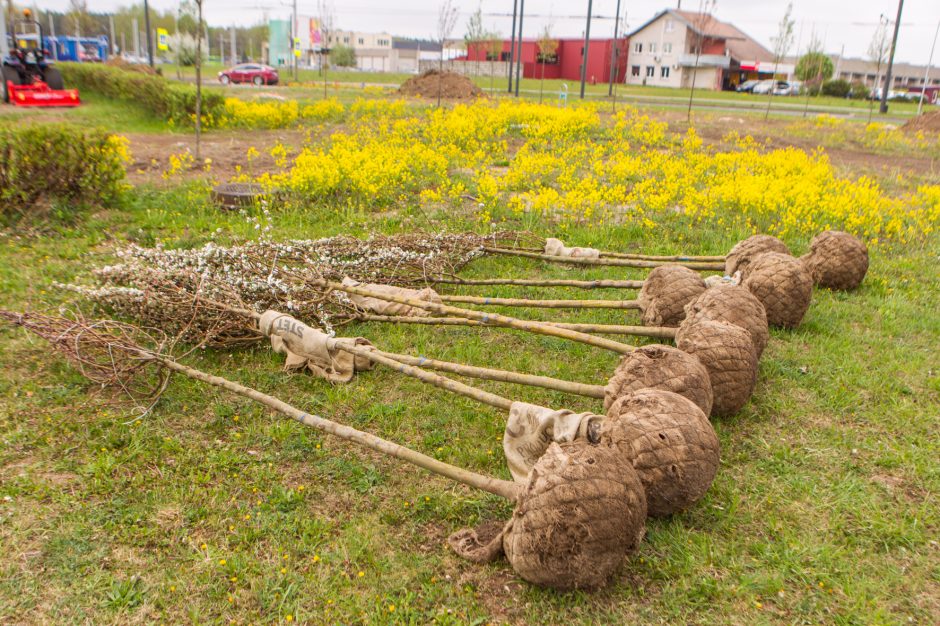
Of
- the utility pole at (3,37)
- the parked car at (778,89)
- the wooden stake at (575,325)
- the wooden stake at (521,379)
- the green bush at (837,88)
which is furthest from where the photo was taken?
the parked car at (778,89)

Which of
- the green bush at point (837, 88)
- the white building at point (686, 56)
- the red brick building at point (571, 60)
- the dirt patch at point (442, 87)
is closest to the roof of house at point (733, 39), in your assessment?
the white building at point (686, 56)

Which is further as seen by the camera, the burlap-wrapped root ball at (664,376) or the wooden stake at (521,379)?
the wooden stake at (521,379)

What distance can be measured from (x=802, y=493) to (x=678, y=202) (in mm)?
6307

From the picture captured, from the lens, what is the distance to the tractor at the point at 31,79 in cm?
1750

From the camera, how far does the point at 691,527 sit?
2.88 metres

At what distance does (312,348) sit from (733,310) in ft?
8.81

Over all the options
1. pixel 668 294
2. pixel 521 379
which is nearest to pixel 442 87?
pixel 668 294

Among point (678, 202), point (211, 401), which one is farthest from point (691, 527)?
point (678, 202)

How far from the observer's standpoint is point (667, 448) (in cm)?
271

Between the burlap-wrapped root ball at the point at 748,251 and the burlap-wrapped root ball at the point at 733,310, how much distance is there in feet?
4.07

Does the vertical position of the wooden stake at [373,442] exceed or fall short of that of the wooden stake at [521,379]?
it falls short

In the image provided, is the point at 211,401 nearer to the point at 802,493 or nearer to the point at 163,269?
the point at 163,269

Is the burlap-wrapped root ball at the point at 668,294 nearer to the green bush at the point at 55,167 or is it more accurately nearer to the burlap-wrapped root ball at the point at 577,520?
the burlap-wrapped root ball at the point at 577,520

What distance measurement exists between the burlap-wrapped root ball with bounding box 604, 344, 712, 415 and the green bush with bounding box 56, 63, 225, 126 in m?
14.7
